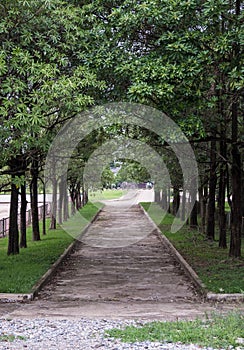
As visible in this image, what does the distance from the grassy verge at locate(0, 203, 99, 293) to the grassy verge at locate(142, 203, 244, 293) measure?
3.93m

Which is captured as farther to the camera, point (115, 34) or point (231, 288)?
point (115, 34)

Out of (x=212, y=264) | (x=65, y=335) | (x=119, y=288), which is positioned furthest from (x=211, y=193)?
(x=65, y=335)

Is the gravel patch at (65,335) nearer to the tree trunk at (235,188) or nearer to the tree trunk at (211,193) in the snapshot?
the tree trunk at (235,188)

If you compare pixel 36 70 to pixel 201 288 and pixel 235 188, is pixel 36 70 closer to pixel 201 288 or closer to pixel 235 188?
pixel 201 288

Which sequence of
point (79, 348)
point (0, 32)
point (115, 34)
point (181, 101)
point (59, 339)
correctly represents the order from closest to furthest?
point (79, 348) → point (59, 339) → point (0, 32) → point (181, 101) → point (115, 34)

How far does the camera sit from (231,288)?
11125 mm

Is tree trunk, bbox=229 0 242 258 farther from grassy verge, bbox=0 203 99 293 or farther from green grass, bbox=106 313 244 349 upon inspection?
green grass, bbox=106 313 244 349

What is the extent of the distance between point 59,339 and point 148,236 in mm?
18949

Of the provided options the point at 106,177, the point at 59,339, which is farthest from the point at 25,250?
the point at 106,177

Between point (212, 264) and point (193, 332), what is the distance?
7824mm

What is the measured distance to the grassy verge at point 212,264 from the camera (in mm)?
11555

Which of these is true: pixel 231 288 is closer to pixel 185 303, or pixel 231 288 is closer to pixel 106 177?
pixel 185 303

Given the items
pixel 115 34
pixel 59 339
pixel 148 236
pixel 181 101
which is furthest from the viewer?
pixel 148 236

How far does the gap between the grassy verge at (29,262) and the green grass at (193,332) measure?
13.7 ft
